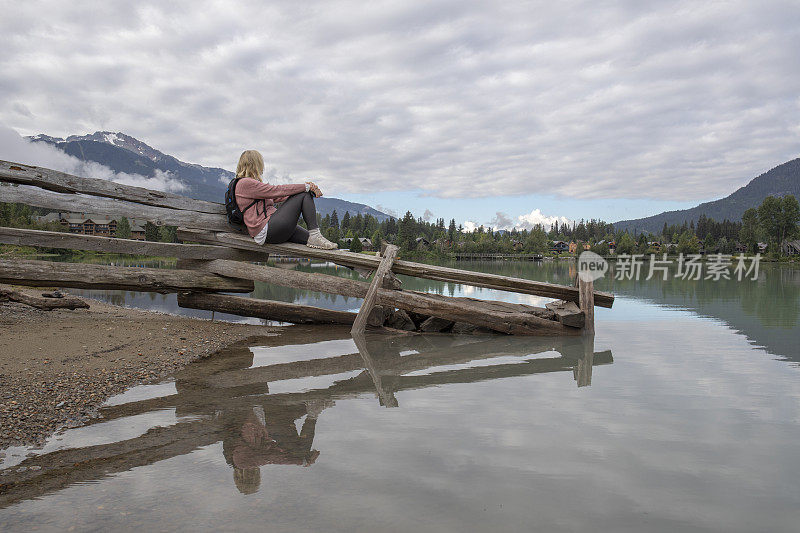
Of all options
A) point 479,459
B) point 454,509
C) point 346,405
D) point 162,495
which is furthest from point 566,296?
point 162,495

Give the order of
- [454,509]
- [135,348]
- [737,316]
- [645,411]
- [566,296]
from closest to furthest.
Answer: [454,509] → [645,411] → [135,348] → [566,296] → [737,316]

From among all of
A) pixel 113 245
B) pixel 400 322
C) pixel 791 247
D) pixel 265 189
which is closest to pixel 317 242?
pixel 265 189

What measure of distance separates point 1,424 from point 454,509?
362 cm

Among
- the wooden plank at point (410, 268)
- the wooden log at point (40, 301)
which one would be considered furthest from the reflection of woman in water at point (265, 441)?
the wooden log at point (40, 301)

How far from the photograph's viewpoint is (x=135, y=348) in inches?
285

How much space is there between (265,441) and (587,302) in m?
7.74

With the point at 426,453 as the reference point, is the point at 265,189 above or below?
above

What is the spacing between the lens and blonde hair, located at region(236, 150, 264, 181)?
31.9ft

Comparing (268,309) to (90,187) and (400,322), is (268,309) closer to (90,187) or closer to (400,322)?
(400,322)

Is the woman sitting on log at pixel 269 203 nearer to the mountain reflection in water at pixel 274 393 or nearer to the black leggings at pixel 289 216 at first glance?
the black leggings at pixel 289 216

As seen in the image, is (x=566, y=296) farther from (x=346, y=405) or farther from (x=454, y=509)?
(x=454, y=509)

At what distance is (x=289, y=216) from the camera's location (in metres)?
9.69

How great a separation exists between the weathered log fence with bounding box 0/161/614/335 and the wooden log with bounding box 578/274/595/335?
20 millimetres

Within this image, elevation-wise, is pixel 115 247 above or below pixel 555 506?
above
